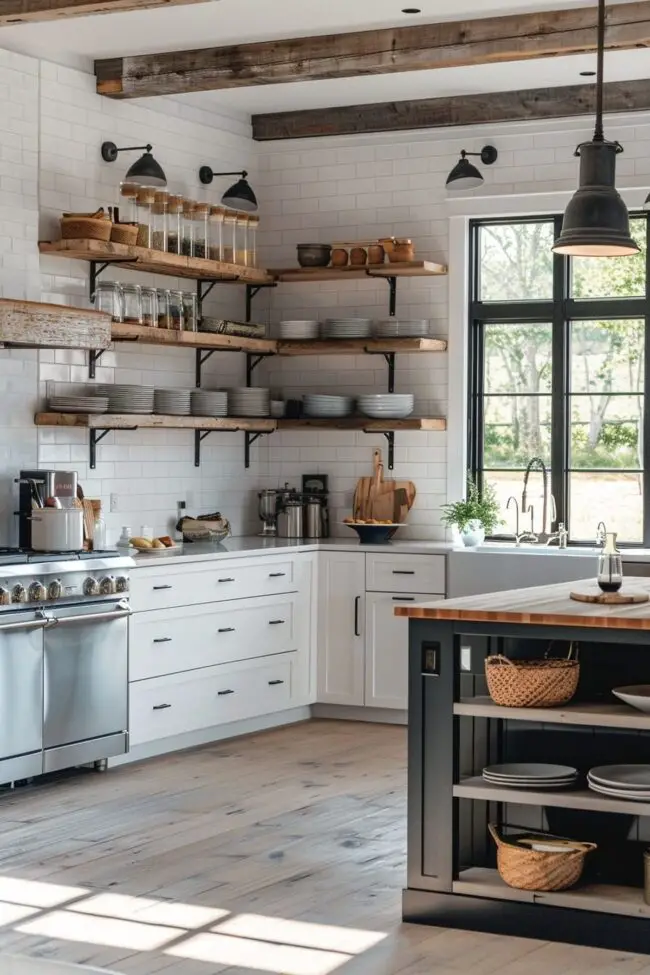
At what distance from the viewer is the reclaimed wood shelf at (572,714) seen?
173 inches

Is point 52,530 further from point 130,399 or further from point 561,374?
point 561,374

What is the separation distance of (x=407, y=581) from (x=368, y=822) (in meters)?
2.24

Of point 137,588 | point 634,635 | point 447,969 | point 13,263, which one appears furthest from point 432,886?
point 13,263

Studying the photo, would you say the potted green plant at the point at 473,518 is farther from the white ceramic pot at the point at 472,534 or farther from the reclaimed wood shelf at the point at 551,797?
the reclaimed wood shelf at the point at 551,797

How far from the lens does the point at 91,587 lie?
6.62m

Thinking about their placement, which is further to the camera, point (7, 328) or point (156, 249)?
point (156, 249)

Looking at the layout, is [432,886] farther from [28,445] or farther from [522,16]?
[522,16]

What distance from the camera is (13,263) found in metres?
7.11

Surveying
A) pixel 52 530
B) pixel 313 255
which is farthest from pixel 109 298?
pixel 313 255

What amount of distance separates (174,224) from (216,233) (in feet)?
1.41

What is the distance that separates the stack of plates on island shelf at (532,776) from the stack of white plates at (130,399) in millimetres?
3384

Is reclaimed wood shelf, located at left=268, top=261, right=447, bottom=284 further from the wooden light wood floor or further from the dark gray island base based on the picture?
the dark gray island base

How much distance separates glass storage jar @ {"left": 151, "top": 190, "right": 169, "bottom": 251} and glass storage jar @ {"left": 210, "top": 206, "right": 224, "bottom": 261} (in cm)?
37

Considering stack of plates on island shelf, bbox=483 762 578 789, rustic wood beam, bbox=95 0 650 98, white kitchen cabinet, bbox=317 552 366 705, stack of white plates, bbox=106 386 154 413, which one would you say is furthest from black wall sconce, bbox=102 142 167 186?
stack of plates on island shelf, bbox=483 762 578 789
